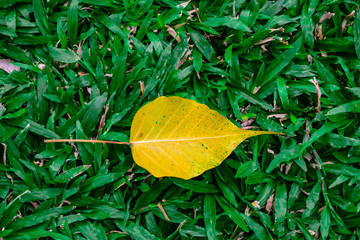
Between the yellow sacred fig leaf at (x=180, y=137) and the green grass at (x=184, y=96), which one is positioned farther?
the green grass at (x=184, y=96)

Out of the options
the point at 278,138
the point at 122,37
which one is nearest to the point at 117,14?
the point at 122,37

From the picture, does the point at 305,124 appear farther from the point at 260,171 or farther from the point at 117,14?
the point at 117,14

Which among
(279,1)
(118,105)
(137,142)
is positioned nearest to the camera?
(137,142)

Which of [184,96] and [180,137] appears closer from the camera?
[180,137]
